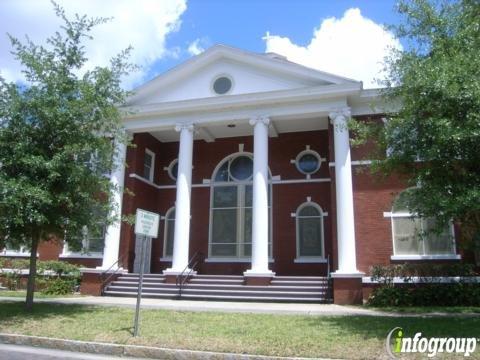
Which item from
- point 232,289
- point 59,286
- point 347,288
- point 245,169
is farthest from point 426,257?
point 59,286

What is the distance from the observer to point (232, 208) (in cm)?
2125

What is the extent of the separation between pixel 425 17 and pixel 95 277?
1419 cm

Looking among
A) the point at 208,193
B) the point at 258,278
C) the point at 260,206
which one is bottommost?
the point at 258,278

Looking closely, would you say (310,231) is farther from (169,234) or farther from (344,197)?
(169,234)

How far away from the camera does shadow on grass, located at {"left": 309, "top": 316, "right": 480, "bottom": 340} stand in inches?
338

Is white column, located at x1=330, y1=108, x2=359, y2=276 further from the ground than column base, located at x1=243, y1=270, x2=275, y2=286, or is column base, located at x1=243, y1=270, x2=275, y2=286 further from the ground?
white column, located at x1=330, y1=108, x2=359, y2=276

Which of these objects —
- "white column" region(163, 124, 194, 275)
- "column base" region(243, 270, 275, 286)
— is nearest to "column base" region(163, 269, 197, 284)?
"white column" region(163, 124, 194, 275)

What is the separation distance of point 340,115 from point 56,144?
9.87 m

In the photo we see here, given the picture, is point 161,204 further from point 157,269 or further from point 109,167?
point 109,167

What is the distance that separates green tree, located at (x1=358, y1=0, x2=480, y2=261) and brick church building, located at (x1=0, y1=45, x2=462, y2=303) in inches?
175

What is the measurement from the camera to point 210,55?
62.6 feet

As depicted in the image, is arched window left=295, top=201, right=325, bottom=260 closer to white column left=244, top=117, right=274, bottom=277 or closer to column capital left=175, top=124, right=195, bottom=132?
white column left=244, top=117, right=274, bottom=277

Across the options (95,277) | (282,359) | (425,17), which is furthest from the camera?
(95,277)

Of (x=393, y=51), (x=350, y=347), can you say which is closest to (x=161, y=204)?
(x=393, y=51)
